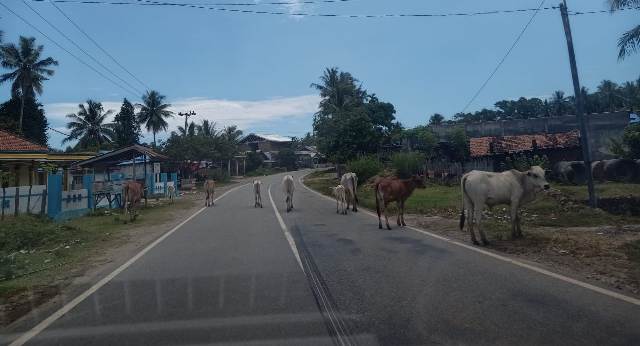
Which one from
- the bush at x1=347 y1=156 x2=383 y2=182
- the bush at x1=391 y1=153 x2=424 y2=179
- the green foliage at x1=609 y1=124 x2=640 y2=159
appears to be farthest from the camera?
the bush at x1=347 y1=156 x2=383 y2=182

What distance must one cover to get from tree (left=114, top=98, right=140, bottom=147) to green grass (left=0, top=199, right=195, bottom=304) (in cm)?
5171

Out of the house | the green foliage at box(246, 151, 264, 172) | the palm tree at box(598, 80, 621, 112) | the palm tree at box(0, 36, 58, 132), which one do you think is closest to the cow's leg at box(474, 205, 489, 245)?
the house

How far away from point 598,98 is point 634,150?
2215 inches

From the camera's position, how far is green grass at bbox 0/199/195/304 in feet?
30.9

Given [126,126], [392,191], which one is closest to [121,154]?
[392,191]

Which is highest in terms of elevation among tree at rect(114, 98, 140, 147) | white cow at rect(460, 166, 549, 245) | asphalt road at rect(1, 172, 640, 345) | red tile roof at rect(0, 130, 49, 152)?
tree at rect(114, 98, 140, 147)

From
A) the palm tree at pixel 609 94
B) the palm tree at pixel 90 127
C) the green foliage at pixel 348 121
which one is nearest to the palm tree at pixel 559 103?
the palm tree at pixel 609 94

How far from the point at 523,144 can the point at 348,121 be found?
14.1 metres

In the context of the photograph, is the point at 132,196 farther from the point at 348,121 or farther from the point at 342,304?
the point at 348,121

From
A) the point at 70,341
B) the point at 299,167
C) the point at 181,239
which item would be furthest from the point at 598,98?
the point at 70,341

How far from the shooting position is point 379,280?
7.69 meters

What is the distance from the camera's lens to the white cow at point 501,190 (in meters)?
11.2

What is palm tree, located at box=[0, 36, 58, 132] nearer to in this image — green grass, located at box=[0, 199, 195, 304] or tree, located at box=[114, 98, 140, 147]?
tree, located at box=[114, 98, 140, 147]

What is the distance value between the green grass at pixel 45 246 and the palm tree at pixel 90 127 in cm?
4572
